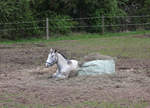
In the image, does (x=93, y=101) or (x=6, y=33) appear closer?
(x=93, y=101)

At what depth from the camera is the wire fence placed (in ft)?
73.6

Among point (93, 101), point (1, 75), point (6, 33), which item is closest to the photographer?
point (93, 101)

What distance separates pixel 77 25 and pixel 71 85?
1639 cm

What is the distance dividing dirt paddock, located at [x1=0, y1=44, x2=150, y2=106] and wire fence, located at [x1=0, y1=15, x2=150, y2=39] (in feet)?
30.4

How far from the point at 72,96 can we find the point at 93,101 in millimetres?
664

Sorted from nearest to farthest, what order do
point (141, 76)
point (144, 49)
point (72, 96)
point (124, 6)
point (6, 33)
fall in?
1. point (72, 96)
2. point (141, 76)
3. point (144, 49)
4. point (6, 33)
5. point (124, 6)

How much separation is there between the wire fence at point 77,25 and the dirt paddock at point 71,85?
9.27m

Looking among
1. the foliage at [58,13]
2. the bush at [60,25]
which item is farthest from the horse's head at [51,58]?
the bush at [60,25]

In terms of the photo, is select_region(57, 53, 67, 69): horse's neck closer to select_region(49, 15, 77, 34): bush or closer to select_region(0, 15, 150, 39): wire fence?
select_region(0, 15, 150, 39): wire fence

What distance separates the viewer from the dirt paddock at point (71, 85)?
7.42m

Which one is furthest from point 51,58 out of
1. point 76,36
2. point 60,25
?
point 60,25

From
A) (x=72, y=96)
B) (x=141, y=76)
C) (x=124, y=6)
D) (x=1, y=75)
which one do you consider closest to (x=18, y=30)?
(x=124, y=6)

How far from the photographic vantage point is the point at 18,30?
22516 mm

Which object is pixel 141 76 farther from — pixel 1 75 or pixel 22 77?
pixel 1 75
